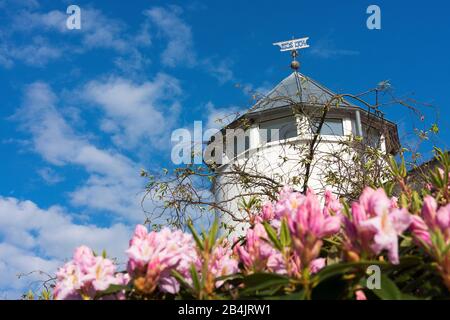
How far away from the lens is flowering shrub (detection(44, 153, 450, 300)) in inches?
37.8

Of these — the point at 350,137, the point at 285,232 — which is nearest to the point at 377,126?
the point at 350,137

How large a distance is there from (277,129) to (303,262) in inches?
426

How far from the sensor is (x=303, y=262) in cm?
102

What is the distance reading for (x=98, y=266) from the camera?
1.14 metres

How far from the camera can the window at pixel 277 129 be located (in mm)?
11727

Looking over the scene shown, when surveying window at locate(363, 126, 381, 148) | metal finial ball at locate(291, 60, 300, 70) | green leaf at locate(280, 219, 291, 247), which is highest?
metal finial ball at locate(291, 60, 300, 70)

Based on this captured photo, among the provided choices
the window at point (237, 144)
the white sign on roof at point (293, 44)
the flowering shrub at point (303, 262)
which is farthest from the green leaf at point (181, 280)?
the white sign on roof at point (293, 44)

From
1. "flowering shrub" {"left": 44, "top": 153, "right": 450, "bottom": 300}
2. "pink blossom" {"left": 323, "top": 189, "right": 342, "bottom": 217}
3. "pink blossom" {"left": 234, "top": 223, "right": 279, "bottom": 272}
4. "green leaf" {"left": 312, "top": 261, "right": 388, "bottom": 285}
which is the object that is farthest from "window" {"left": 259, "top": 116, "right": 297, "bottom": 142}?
"green leaf" {"left": 312, "top": 261, "right": 388, "bottom": 285}

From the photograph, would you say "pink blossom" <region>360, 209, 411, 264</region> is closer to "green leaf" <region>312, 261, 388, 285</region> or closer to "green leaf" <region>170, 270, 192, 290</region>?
"green leaf" <region>312, 261, 388, 285</region>

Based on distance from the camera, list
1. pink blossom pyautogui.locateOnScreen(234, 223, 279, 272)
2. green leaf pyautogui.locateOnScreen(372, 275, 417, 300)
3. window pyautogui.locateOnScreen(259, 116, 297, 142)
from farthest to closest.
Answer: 1. window pyautogui.locateOnScreen(259, 116, 297, 142)
2. pink blossom pyautogui.locateOnScreen(234, 223, 279, 272)
3. green leaf pyautogui.locateOnScreen(372, 275, 417, 300)

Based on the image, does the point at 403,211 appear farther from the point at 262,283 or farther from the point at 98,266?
the point at 98,266

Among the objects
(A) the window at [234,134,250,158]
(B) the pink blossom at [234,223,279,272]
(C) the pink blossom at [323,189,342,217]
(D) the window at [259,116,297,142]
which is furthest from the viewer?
(D) the window at [259,116,297,142]

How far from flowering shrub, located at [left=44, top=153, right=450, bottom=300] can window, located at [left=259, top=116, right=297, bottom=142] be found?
1054 cm

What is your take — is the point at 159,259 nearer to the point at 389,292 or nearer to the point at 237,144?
the point at 389,292
